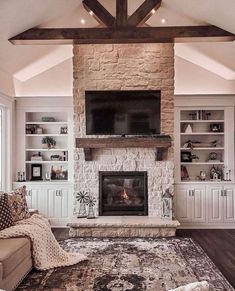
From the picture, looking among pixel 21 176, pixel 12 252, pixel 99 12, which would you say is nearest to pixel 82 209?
pixel 21 176

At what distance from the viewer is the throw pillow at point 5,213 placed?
429 centimetres

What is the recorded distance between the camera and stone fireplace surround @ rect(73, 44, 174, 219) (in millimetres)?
6734

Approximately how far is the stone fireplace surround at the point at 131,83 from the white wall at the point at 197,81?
0.85 m

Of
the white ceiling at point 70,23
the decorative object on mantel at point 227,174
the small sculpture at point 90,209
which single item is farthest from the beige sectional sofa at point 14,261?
the decorative object on mantel at point 227,174

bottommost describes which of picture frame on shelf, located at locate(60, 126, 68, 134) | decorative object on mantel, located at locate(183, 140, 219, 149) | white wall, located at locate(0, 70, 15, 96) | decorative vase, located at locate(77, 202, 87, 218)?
decorative vase, located at locate(77, 202, 87, 218)

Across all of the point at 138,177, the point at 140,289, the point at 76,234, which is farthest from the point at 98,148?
the point at 140,289

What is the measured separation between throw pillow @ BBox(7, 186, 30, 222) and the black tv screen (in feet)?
6.95

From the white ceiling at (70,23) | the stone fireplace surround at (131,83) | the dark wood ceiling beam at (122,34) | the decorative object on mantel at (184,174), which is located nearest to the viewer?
the white ceiling at (70,23)

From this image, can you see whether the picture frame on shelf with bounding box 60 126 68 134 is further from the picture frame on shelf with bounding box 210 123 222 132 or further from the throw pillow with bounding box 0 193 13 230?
the throw pillow with bounding box 0 193 13 230

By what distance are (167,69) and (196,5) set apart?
1.45 metres

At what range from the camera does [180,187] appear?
7133mm

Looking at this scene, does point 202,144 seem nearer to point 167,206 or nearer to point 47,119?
point 167,206

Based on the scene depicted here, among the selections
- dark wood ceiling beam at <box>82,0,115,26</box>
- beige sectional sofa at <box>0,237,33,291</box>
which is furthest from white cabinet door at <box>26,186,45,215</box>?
dark wood ceiling beam at <box>82,0,115,26</box>

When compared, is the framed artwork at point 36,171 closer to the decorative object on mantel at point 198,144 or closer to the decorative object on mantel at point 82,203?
the decorative object on mantel at point 82,203
